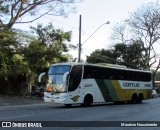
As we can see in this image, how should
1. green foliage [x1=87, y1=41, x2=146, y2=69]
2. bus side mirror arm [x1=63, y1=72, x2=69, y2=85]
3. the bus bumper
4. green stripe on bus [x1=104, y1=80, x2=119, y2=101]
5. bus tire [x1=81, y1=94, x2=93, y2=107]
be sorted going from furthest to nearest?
green foliage [x1=87, y1=41, x2=146, y2=69], green stripe on bus [x1=104, y1=80, x2=119, y2=101], bus tire [x1=81, y1=94, x2=93, y2=107], the bus bumper, bus side mirror arm [x1=63, y1=72, x2=69, y2=85]

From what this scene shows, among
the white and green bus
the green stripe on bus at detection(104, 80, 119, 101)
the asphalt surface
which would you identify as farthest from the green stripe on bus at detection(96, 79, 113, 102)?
the asphalt surface

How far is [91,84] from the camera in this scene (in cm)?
2981

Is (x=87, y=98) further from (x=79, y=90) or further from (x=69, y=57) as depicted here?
(x=69, y=57)

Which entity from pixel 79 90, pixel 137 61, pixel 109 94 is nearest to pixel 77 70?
pixel 79 90

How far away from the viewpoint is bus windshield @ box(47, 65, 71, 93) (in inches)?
1082

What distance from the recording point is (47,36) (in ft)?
144

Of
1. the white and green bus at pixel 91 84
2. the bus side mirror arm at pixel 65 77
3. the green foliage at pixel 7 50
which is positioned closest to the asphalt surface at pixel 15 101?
the green foliage at pixel 7 50

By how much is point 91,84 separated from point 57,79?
3.31 metres

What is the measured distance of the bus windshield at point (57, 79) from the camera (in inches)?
1082

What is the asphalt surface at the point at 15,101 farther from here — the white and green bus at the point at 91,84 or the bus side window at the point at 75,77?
the bus side window at the point at 75,77

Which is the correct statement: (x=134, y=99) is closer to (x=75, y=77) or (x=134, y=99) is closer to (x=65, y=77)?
(x=75, y=77)

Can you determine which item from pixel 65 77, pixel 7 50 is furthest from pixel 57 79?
pixel 7 50

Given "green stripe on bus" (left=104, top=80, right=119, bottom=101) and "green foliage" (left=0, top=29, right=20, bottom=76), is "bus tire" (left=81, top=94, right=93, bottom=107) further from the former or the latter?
"green foliage" (left=0, top=29, right=20, bottom=76)

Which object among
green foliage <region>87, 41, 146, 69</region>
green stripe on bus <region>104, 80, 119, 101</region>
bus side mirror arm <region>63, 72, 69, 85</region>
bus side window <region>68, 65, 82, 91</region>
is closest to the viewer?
bus side mirror arm <region>63, 72, 69, 85</region>
